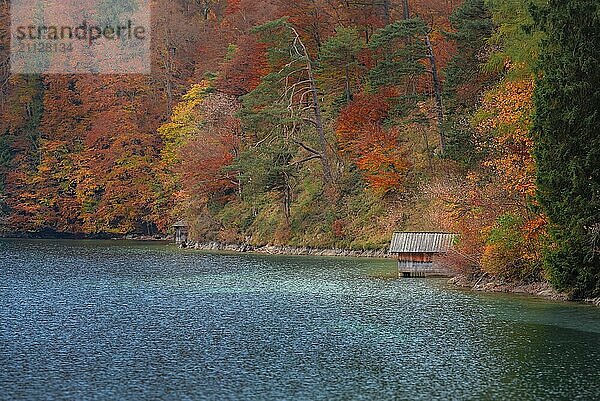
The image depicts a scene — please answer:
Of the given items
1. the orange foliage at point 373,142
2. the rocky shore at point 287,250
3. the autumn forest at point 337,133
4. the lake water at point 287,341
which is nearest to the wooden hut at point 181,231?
the autumn forest at point 337,133

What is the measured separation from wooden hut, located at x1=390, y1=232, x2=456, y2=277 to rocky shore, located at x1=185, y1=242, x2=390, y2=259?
9.86 m

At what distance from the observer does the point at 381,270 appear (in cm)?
3406

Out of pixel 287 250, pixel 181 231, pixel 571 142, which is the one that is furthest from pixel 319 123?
pixel 571 142

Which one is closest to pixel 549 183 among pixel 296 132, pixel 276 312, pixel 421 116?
pixel 276 312

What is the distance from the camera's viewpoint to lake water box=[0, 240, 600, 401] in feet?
44.7

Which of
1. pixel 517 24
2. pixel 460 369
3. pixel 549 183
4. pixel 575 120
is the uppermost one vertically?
pixel 517 24

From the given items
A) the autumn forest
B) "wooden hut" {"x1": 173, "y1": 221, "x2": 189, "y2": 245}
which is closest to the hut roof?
the autumn forest

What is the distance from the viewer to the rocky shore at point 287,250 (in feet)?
140

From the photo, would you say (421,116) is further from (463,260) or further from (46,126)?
(46,126)

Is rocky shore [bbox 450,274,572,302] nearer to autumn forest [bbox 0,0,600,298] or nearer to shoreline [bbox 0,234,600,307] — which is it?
shoreline [bbox 0,234,600,307]

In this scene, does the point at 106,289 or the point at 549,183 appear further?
the point at 106,289

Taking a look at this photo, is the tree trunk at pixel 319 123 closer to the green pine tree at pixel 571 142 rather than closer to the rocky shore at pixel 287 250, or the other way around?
the rocky shore at pixel 287 250

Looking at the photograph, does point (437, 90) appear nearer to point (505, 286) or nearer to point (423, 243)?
point (423, 243)

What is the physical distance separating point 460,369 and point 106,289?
15.5 metres
